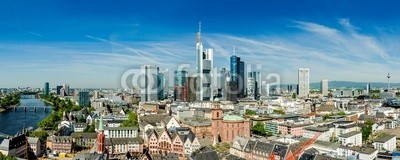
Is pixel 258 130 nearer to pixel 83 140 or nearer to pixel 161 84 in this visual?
pixel 83 140

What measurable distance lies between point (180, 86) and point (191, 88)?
12.3ft

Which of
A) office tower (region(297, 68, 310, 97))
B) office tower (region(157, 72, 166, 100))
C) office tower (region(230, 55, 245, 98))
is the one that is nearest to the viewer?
office tower (region(157, 72, 166, 100))

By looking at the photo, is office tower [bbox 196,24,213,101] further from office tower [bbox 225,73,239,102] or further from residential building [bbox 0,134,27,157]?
residential building [bbox 0,134,27,157]

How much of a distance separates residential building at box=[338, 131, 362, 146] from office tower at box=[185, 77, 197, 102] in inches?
1937

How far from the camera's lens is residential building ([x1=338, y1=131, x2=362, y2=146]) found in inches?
1137

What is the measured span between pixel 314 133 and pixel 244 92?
59.5 metres

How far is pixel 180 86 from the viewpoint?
83.7m

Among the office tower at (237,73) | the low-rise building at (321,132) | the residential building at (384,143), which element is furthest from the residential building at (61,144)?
the office tower at (237,73)

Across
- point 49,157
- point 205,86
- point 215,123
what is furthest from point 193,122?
point 205,86

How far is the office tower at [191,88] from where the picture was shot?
260 ft

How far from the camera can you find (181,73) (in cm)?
8969

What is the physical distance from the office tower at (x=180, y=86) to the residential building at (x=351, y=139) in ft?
166

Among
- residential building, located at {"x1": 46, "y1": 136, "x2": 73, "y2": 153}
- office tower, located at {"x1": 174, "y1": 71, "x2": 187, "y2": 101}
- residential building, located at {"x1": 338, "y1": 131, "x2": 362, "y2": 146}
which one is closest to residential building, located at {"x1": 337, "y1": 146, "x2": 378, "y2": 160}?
residential building, located at {"x1": 338, "y1": 131, "x2": 362, "y2": 146}

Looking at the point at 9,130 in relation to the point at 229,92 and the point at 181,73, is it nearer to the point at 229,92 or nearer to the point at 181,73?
the point at 229,92
